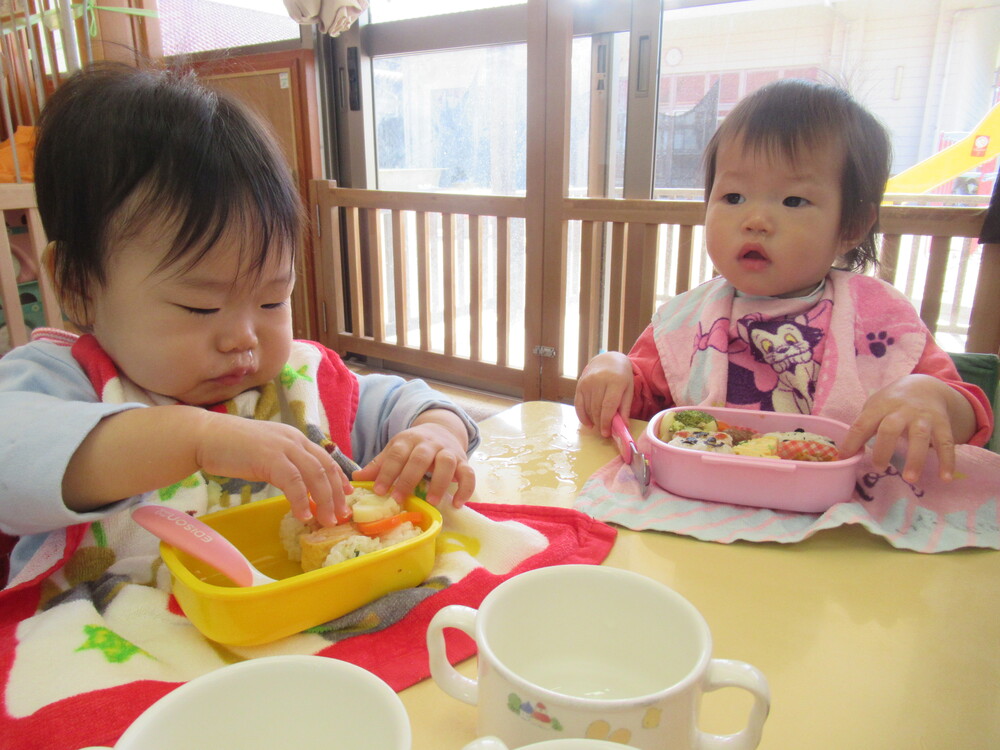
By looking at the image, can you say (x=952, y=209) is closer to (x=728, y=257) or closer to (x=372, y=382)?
(x=728, y=257)

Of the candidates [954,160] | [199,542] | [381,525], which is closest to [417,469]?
[381,525]

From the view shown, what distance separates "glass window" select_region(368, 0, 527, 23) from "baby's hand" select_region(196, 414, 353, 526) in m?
2.37

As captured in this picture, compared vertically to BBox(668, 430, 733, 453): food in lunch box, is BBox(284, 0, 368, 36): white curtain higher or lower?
higher

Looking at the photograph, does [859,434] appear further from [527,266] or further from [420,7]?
[420,7]

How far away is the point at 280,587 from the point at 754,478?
1.50 feet

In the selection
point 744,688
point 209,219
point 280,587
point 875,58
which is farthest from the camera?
point 875,58

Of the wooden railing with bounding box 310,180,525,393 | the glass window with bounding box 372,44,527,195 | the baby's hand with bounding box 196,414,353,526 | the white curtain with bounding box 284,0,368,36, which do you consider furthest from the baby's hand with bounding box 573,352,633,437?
the white curtain with bounding box 284,0,368,36

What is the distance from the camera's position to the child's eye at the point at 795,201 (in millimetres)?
922

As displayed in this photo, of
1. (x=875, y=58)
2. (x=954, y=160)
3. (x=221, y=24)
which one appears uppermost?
(x=221, y=24)

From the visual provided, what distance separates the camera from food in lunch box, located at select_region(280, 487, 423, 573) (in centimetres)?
52

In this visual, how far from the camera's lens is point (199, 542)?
1.53 ft

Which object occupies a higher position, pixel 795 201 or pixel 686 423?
pixel 795 201

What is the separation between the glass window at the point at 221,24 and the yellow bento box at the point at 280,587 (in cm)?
317

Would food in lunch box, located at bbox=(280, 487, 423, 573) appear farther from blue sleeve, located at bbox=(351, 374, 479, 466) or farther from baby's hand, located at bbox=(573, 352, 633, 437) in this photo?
baby's hand, located at bbox=(573, 352, 633, 437)
